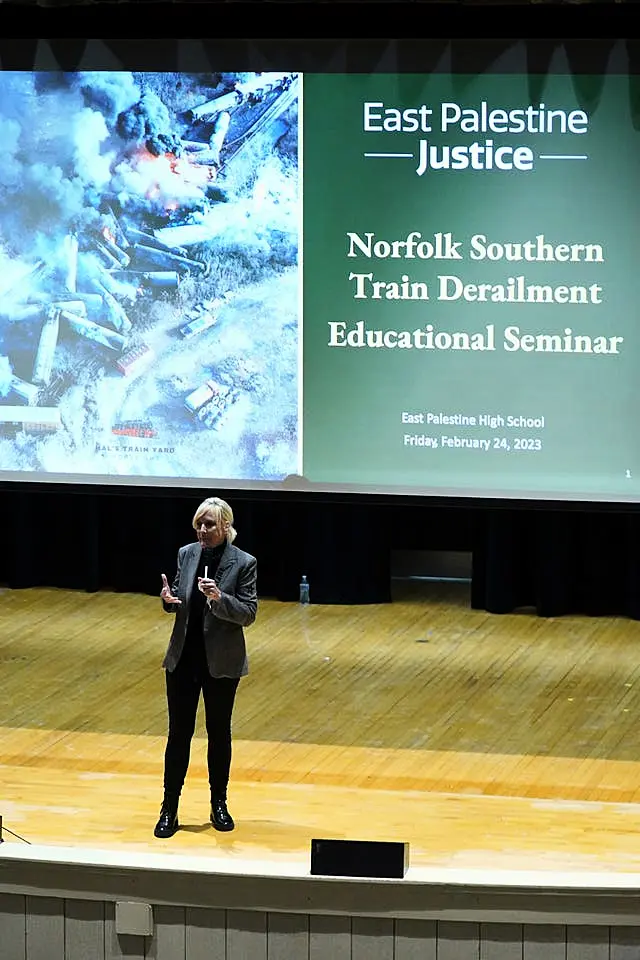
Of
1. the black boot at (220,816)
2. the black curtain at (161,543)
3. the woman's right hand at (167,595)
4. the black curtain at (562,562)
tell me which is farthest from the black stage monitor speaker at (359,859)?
the black curtain at (161,543)

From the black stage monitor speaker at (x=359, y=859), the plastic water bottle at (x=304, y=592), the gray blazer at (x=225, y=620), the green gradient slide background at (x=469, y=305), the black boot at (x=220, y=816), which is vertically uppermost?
the green gradient slide background at (x=469, y=305)

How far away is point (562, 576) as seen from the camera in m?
8.61

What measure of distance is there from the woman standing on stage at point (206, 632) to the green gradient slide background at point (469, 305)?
140cm

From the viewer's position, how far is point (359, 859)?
3.64 metres

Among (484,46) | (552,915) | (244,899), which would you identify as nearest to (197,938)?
(244,899)

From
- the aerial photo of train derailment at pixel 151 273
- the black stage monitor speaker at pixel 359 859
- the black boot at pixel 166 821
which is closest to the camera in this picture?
the black stage monitor speaker at pixel 359 859

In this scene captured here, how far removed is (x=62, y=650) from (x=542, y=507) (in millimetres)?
2574

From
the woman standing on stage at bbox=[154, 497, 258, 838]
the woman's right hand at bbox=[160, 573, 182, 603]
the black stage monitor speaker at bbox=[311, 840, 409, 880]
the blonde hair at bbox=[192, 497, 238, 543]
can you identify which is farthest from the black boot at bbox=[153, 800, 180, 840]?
the black stage monitor speaker at bbox=[311, 840, 409, 880]

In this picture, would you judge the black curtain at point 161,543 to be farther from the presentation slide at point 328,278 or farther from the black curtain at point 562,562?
the presentation slide at point 328,278

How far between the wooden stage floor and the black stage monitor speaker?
88cm

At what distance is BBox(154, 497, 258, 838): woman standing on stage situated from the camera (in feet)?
17.3

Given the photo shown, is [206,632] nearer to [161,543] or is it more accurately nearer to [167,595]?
[167,595]

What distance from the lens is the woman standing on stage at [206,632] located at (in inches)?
207

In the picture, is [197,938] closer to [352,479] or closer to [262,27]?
[352,479]
